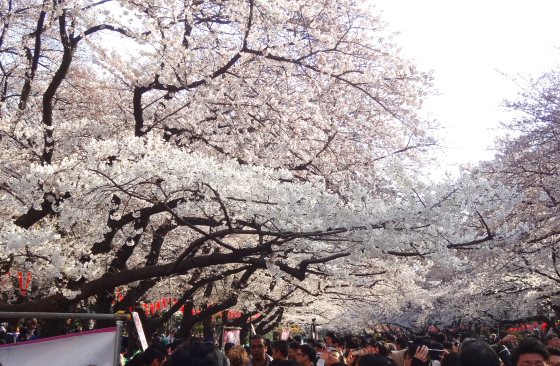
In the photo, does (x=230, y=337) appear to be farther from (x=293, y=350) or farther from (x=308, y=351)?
(x=308, y=351)

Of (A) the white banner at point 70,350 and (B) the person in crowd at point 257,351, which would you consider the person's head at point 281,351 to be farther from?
(A) the white banner at point 70,350

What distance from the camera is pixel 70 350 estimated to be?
3889 mm

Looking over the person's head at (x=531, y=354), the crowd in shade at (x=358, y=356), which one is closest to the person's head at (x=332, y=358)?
the crowd in shade at (x=358, y=356)

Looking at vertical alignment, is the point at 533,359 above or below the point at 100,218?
below

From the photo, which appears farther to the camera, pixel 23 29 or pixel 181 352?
pixel 23 29

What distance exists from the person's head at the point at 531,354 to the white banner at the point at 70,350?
2775mm

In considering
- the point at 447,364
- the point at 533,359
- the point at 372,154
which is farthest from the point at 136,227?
the point at 533,359

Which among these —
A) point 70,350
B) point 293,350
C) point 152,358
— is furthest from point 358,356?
point 70,350

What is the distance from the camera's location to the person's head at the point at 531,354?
4183 mm

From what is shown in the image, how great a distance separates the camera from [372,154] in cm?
1233

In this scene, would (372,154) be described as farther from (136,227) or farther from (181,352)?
(181,352)

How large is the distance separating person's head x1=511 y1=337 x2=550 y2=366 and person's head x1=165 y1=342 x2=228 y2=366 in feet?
8.05

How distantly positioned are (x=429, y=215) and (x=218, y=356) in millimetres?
4570

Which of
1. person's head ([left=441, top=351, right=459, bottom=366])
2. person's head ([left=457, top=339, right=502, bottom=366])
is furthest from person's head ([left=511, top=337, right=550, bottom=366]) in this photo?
person's head ([left=441, top=351, right=459, bottom=366])
